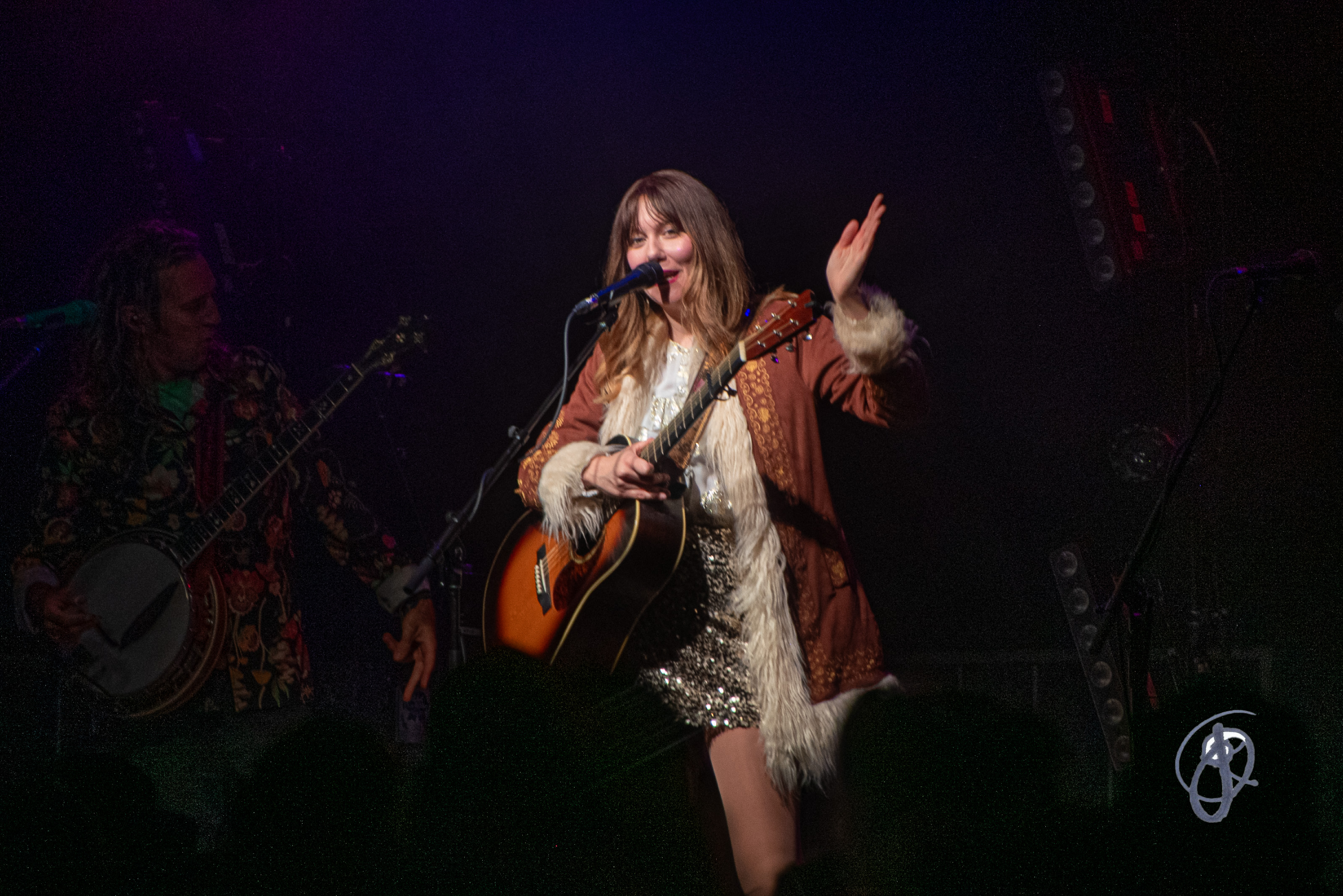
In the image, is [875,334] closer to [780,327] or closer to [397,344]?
[780,327]

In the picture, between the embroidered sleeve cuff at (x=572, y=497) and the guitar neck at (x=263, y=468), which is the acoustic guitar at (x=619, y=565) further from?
the guitar neck at (x=263, y=468)

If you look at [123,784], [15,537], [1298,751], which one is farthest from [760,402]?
[15,537]

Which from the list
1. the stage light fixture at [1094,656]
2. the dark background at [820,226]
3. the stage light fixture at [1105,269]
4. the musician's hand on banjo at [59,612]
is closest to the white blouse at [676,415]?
the dark background at [820,226]

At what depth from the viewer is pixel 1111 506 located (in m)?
3.07

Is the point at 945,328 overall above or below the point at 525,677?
above

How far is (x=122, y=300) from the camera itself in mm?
3193

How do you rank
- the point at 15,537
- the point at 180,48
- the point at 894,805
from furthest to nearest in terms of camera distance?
the point at 180,48 → the point at 15,537 → the point at 894,805

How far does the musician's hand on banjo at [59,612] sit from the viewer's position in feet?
9.50

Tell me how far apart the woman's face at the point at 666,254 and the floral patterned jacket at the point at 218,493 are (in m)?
1.10

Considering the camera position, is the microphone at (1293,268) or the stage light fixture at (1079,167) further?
the stage light fixture at (1079,167)

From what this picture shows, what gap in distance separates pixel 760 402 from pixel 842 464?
793mm

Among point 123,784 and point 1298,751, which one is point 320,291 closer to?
point 123,784

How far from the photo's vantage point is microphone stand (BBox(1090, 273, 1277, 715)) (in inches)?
103

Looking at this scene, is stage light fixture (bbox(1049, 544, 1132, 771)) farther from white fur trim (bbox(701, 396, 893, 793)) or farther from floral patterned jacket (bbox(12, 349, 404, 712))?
floral patterned jacket (bbox(12, 349, 404, 712))
